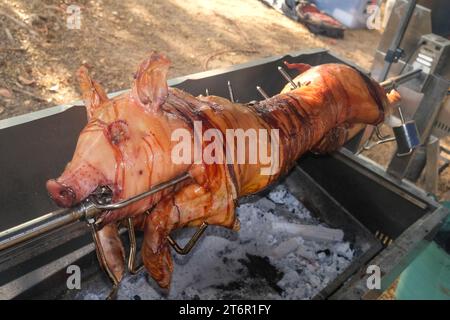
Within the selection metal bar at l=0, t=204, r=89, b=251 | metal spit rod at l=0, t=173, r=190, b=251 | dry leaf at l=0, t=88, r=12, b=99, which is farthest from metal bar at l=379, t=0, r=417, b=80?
dry leaf at l=0, t=88, r=12, b=99

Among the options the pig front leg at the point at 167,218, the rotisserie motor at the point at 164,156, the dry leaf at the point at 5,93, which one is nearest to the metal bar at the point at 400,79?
the rotisserie motor at the point at 164,156

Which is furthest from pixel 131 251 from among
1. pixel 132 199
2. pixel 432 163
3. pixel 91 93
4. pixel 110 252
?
pixel 432 163

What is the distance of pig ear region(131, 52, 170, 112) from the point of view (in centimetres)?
126

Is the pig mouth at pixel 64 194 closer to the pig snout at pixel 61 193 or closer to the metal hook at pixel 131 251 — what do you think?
the pig snout at pixel 61 193

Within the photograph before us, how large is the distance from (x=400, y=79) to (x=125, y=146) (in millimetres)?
1960

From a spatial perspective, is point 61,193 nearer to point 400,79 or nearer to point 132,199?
point 132,199

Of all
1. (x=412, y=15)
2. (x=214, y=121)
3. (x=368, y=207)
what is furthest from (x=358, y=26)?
(x=214, y=121)

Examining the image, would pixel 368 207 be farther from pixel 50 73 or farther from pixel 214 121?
pixel 50 73

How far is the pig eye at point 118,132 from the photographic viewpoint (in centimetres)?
129

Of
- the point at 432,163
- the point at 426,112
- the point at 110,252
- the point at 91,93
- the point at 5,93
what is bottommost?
the point at 5,93

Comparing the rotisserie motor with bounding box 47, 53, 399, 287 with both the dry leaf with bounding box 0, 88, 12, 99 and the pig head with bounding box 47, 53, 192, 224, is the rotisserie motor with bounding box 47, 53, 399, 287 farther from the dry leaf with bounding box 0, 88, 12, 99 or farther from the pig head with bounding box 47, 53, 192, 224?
the dry leaf with bounding box 0, 88, 12, 99

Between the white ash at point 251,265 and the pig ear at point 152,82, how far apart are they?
4.43 feet

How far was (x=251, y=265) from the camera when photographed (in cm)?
251

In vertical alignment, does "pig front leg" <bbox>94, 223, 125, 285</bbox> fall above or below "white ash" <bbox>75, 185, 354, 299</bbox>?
above
